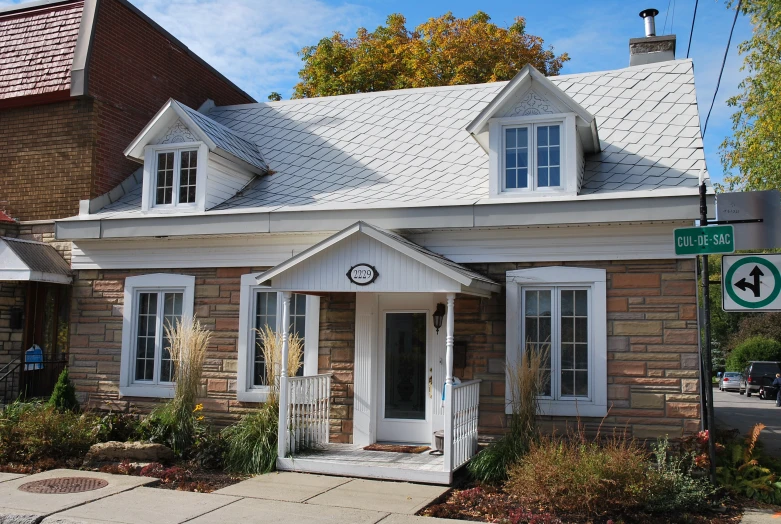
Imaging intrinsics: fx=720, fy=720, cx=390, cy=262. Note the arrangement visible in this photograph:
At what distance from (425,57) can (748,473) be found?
56.1 feet

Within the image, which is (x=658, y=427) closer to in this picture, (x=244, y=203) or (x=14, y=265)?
(x=244, y=203)

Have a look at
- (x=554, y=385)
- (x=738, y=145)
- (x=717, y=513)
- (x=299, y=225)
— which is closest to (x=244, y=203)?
(x=299, y=225)

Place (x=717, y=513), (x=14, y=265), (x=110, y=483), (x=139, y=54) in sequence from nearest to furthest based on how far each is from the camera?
1. (x=717, y=513)
2. (x=110, y=483)
3. (x=14, y=265)
4. (x=139, y=54)

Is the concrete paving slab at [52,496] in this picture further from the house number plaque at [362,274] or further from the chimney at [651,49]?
the chimney at [651,49]

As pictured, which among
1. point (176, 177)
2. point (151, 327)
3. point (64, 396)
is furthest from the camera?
point (176, 177)

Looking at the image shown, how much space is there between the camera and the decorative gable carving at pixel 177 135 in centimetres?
1226

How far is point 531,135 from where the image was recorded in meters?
10.5

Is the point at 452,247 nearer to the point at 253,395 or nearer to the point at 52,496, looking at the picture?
the point at 253,395

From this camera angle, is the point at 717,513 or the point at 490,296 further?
the point at 490,296

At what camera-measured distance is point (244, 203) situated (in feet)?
39.5

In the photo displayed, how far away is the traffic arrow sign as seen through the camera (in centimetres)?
736

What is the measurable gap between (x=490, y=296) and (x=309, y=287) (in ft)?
8.18

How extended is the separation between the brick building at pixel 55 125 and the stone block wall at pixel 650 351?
8.51 m

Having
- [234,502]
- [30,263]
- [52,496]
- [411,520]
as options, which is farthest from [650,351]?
[30,263]
